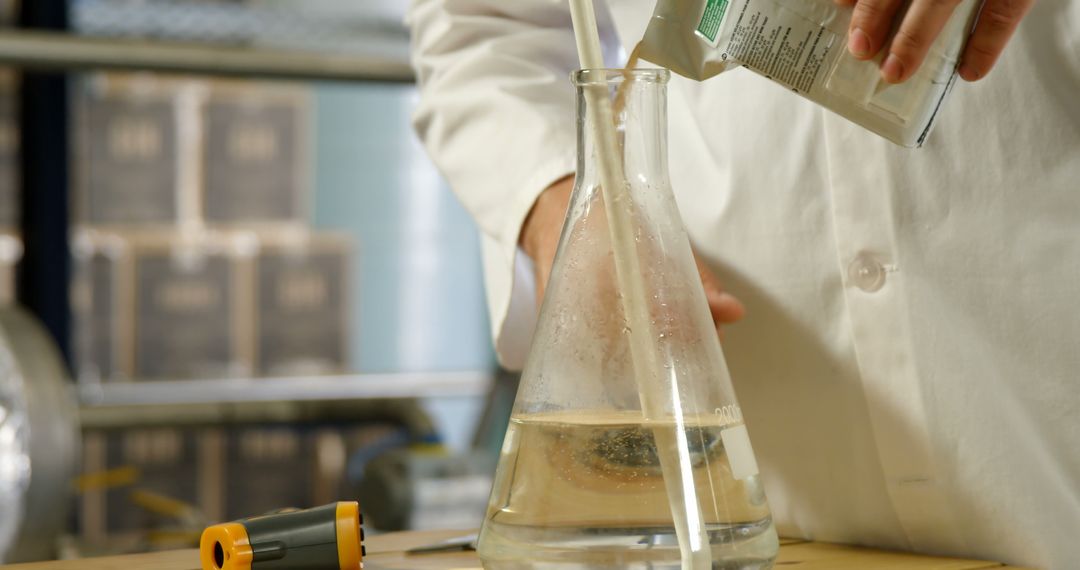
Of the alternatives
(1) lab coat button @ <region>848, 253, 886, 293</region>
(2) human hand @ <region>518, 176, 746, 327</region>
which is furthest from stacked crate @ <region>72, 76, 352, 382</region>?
(1) lab coat button @ <region>848, 253, 886, 293</region>

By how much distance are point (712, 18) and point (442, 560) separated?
25 centimetres

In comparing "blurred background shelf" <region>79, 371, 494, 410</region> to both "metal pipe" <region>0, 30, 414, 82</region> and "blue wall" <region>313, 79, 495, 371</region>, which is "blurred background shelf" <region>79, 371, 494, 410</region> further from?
"metal pipe" <region>0, 30, 414, 82</region>

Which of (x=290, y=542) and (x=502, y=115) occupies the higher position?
(x=502, y=115)

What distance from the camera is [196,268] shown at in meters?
2.79

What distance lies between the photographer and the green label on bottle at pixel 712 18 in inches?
17.8

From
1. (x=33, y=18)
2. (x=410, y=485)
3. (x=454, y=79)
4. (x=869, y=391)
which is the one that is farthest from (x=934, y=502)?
→ (x=33, y=18)

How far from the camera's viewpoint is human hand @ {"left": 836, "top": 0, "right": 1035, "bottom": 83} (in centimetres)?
39

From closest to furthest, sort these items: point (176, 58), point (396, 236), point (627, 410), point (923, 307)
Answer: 1. point (627, 410)
2. point (923, 307)
3. point (176, 58)
4. point (396, 236)

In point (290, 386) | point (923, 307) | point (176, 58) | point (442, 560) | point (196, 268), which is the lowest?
point (290, 386)

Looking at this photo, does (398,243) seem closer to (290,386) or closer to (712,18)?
(290,386)

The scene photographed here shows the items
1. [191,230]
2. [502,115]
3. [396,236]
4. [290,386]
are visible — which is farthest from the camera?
[396,236]

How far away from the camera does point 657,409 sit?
38cm

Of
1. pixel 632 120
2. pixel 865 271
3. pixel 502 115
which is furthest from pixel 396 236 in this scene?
pixel 632 120

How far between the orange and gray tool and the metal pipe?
1.08m
